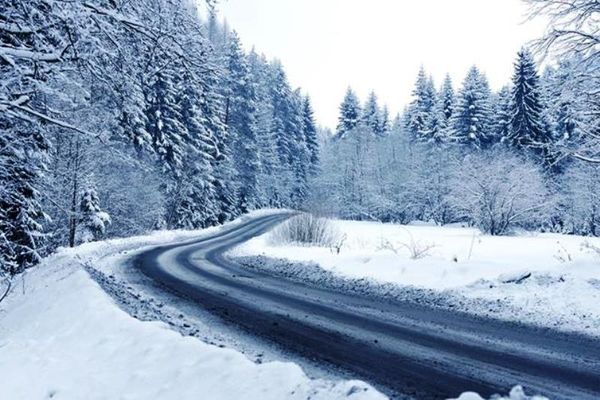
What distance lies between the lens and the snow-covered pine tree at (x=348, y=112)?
77.3m

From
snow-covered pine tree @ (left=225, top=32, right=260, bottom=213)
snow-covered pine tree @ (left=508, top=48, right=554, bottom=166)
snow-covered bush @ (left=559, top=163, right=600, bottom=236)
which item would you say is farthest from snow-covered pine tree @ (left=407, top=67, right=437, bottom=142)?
snow-covered pine tree @ (left=225, top=32, right=260, bottom=213)

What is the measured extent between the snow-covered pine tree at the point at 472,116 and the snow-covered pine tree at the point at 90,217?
40.6 meters

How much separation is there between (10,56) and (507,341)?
23.7ft

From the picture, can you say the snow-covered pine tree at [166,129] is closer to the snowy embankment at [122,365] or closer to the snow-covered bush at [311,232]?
the snow-covered bush at [311,232]

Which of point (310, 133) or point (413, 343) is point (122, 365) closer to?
point (413, 343)

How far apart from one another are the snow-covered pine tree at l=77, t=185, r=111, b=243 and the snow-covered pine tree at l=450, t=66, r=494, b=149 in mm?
40573

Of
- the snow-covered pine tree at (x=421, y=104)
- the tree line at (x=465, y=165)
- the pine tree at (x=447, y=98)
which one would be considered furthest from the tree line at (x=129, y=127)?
the pine tree at (x=447, y=98)

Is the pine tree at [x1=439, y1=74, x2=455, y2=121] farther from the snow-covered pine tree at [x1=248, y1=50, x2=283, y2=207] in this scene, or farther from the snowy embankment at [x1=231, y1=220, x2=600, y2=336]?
the snowy embankment at [x1=231, y1=220, x2=600, y2=336]

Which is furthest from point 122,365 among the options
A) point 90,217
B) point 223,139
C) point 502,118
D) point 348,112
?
point 348,112

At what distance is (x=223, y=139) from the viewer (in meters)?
47.4

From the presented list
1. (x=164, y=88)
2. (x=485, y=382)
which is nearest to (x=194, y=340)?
(x=485, y=382)

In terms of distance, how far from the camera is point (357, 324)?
8.09 meters

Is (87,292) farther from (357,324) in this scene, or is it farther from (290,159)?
(290,159)

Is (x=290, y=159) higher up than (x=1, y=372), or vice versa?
(x=290, y=159)
